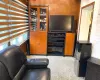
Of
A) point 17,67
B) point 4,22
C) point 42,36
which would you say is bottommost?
point 17,67

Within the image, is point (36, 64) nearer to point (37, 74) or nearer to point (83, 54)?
point (37, 74)

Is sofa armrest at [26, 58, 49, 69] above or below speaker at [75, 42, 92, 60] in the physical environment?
below

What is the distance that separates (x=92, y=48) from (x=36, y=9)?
2.64 metres

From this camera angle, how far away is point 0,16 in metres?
1.93

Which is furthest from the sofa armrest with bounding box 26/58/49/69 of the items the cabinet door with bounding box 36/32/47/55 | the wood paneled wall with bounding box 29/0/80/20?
the wood paneled wall with bounding box 29/0/80/20

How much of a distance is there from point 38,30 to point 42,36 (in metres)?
0.29

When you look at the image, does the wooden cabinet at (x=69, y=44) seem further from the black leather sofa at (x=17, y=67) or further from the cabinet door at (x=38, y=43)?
the black leather sofa at (x=17, y=67)

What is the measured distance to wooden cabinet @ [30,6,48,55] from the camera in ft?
13.5

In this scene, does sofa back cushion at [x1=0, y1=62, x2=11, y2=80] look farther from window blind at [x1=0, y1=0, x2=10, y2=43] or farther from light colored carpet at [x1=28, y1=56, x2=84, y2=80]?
light colored carpet at [x1=28, y1=56, x2=84, y2=80]

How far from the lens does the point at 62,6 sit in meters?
4.29

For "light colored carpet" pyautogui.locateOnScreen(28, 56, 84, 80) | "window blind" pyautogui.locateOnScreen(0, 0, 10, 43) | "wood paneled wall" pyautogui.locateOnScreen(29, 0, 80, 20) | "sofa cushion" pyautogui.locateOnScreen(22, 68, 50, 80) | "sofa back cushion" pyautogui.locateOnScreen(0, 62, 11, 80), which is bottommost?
"light colored carpet" pyautogui.locateOnScreen(28, 56, 84, 80)

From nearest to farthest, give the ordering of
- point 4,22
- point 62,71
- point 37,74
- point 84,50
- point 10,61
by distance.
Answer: point 10,61 < point 37,74 < point 4,22 < point 84,50 < point 62,71

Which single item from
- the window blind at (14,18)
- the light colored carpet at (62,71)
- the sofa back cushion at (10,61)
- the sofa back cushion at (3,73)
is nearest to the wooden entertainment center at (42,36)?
the window blind at (14,18)

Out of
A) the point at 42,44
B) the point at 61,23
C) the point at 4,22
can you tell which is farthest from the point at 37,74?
the point at 61,23
